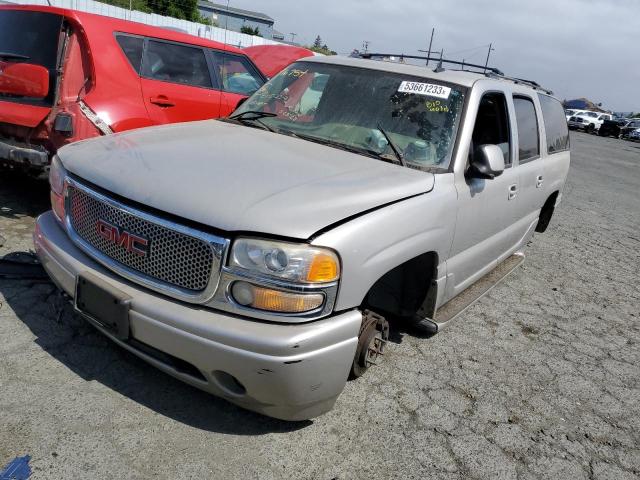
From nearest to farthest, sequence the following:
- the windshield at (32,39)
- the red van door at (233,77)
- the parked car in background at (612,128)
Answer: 1. the windshield at (32,39)
2. the red van door at (233,77)
3. the parked car in background at (612,128)

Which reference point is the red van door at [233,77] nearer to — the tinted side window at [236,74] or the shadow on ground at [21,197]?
the tinted side window at [236,74]

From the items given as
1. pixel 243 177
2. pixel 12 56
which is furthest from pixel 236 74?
pixel 243 177

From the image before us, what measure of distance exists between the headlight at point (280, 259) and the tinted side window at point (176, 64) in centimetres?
349

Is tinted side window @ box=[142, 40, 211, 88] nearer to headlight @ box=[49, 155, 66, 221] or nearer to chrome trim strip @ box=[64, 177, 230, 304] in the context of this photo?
headlight @ box=[49, 155, 66, 221]

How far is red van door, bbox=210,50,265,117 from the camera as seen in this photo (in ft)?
19.2

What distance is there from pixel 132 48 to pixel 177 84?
0.53 m

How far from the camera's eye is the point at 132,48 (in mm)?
5000

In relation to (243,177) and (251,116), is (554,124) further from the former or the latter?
(243,177)

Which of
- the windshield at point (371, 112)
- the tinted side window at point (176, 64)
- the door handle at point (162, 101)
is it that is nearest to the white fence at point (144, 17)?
the tinted side window at point (176, 64)

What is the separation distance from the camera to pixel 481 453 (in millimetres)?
2670

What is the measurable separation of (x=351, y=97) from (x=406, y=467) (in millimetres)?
2236

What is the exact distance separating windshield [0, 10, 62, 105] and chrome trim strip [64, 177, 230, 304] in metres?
2.41

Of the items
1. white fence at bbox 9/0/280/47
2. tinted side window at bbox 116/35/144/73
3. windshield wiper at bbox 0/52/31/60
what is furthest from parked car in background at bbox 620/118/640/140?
windshield wiper at bbox 0/52/31/60

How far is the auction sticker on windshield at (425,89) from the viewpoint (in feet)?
11.2
